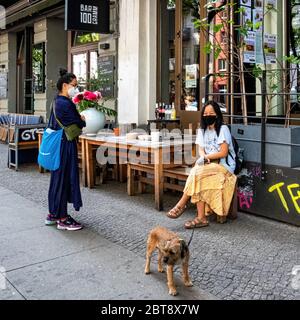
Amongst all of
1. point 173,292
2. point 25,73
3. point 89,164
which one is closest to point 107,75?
point 89,164

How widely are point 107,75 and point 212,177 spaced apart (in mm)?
5237

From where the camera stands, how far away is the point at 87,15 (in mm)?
8398

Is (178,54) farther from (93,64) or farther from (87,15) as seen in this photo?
(93,64)

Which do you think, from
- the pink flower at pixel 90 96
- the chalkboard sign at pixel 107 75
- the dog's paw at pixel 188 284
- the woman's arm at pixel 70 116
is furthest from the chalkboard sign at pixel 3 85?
the dog's paw at pixel 188 284

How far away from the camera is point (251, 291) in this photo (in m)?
3.46

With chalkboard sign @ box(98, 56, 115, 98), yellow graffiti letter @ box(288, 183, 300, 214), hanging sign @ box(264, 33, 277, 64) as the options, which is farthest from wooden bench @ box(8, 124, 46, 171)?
yellow graffiti letter @ box(288, 183, 300, 214)

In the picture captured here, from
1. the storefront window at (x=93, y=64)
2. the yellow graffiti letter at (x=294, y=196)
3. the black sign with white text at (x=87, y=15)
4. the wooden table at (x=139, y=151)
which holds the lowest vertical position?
the yellow graffiti letter at (x=294, y=196)

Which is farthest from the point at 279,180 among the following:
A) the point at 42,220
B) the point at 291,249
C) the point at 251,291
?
the point at 42,220

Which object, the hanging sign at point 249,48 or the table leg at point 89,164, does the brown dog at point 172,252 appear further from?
the table leg at point 89,164

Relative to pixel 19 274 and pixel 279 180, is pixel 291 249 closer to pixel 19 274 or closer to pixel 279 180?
pixel 279 180

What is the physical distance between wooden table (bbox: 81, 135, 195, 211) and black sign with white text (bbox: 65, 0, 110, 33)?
232 centimetres

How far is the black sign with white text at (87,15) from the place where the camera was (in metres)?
8.03

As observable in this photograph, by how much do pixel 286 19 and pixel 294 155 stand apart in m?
2.87

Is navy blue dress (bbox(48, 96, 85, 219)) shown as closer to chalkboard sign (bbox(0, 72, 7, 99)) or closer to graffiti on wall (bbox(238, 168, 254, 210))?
graffiti on wall (bbox(238, 168, 254, 210))
